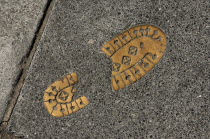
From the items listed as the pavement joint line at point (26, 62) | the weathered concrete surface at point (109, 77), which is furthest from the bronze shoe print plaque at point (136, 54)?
the pavement joint line at point (26, 62)

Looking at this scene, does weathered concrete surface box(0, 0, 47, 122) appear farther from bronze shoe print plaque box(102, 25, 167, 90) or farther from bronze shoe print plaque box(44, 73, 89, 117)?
bronze shoe print plaque box(102, 25, 167, 90)

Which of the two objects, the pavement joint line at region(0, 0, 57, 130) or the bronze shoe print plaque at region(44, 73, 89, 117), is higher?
the pavement joint line at region(0, 0, 57, 130)

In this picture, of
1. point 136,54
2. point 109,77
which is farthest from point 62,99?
point 136,54

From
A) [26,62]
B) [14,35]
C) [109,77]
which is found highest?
[14,35]

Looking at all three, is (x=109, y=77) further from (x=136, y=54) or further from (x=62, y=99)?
(x=62, y=99)

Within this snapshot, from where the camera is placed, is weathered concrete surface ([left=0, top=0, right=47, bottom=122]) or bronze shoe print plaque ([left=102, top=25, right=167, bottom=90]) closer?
bronze shoe print plaque ([left=102, top=25, right=167, bottom=90])

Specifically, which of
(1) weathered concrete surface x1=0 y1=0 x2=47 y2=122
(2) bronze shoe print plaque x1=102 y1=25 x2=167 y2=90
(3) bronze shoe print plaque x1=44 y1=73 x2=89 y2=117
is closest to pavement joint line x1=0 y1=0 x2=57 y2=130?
(1) weathered concrete surface x1=0 y1=0 x2=47 y2=122

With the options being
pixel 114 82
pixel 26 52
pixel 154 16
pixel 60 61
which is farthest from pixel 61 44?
pixel 154 16
